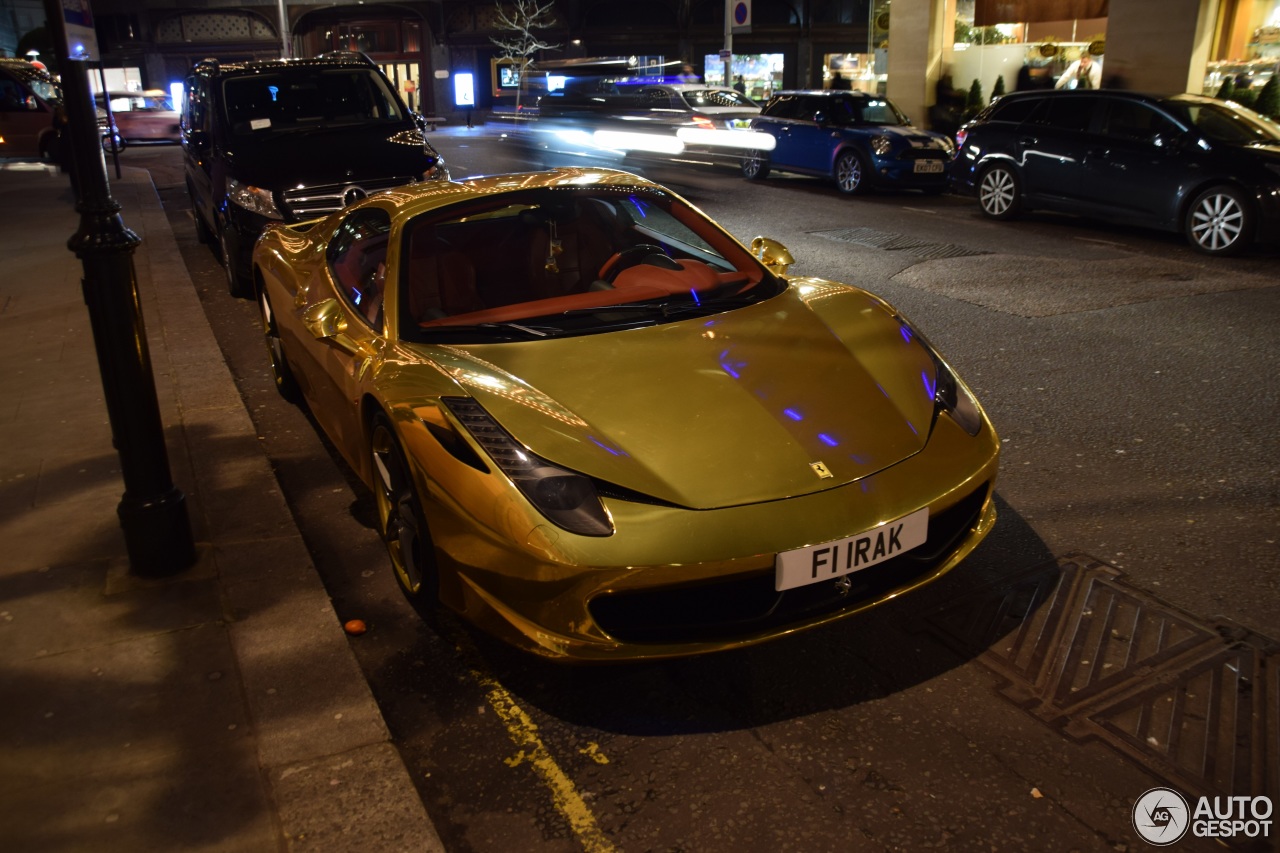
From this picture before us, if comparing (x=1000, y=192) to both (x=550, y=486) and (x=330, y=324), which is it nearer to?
(x=330, y=324)

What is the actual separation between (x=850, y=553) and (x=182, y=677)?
2.09 meters

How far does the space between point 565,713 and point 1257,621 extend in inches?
91.0

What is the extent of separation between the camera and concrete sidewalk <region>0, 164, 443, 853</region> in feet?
8.52

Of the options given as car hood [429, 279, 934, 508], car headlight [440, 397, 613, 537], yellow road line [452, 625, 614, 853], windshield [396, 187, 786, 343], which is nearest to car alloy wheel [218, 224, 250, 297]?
windshield [396, 187, 786, 343]

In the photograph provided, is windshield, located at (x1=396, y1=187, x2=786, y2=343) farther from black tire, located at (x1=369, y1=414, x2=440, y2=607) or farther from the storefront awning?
the storefront awning

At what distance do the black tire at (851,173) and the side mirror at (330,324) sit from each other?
37.9 feet

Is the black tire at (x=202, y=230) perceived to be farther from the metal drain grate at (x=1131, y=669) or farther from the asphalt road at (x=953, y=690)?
the metal drain grate at (x=1131, y=669)

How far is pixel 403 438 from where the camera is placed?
3.37 m

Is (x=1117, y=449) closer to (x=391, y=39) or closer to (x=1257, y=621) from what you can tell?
(x=1257, y=621)

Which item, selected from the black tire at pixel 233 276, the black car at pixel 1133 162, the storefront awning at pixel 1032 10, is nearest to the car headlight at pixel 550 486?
the black tire at pixel 233 276

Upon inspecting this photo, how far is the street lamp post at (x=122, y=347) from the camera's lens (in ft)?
11.5

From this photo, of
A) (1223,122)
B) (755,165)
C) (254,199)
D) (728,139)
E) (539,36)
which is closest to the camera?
(254,199)

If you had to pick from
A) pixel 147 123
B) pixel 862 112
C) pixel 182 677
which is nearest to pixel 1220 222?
pixel 862 112

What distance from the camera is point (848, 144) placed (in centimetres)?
1476
